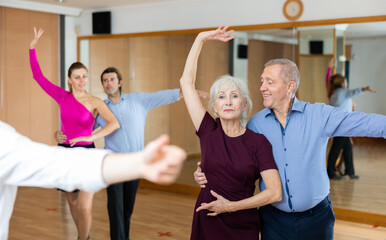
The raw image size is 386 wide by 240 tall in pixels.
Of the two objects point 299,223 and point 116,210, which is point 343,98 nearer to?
point 116,210

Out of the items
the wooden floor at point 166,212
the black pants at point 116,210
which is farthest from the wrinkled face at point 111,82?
the wooden floor at point 166,212

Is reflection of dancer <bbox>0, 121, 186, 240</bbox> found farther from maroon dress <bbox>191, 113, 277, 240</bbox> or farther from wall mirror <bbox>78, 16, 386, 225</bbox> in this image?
wall mirror <bbox>78, 16, 386, 225</bbox>

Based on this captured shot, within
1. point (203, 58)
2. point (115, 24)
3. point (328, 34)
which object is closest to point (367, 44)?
point (328, 34)

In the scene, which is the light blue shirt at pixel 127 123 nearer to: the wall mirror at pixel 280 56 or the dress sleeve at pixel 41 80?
the dress sleeve at pixel 41 80

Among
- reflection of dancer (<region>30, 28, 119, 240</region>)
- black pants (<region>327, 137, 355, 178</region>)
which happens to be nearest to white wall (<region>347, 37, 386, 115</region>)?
black pants (<region>327, 137, 355, 178</region>)

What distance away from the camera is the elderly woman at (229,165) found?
2275 mm

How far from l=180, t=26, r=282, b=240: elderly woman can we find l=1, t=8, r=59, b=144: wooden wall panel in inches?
198

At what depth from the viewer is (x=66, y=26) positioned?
7.52 metres

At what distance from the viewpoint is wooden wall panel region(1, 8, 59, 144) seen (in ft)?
22.1

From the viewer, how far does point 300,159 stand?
232 centimetres

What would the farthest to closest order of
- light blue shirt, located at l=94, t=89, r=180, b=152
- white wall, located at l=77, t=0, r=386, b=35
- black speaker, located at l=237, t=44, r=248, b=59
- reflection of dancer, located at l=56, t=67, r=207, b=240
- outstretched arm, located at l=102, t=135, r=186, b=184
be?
1. black speaker, located at l=237, t=44, r=248, b=59
2. white wall, located at l=77, t=0, r=386, b=35
3. light blue shirt, located at l=94, t=89, r=180, b=152
4. reflection of dancer, located at l=56, t=67, r=207, b=240
5. outstretched arm, located at l=102, t=135, r=186, b=184

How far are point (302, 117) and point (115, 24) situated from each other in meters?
5.39

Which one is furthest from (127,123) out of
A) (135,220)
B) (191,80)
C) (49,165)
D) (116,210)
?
(49,165)

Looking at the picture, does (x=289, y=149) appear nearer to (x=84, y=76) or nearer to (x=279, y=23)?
(x=84, y=76)
